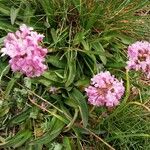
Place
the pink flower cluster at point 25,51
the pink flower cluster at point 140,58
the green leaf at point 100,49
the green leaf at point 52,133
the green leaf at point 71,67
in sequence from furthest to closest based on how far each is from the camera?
the green leaf at point 100,49 < the green leaf at point 71,67 < the green leaf at point 52,133 < the pink flower cluster at point 140,58 < the pink flower cluster at point 25,51

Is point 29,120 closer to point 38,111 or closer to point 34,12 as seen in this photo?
point 38,111

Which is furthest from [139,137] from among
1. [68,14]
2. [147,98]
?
[68,14]

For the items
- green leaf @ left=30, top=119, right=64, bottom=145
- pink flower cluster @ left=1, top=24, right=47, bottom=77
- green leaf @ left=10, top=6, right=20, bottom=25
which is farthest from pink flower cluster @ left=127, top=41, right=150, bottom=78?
green leaf @ left=10, top=6, right=20, bottom=25

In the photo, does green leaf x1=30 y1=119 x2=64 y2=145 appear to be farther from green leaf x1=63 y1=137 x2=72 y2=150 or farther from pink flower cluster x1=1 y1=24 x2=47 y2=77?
pink flower cluster x1=1 y1=24 x2=47 y2=77

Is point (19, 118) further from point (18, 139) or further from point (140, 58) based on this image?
point (140, 58)

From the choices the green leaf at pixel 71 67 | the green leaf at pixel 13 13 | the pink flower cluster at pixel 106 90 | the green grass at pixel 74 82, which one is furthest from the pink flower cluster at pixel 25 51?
the green leaf at pixel 13 13

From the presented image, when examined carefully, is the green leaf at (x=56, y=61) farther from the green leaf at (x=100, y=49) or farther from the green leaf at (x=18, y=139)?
the green leaf at (x=18, y=139)

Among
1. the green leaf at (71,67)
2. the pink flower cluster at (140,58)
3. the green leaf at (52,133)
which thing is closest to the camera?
the pink flower cluster at (140,58)

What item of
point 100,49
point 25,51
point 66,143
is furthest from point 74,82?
point 25,51
